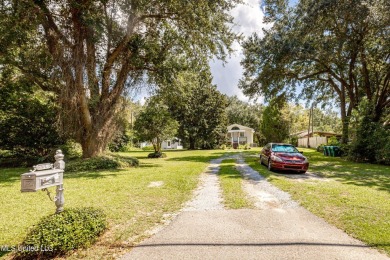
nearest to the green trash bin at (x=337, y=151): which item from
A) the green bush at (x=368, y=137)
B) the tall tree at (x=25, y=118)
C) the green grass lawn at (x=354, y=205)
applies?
the green bush at (x=368, y=137)

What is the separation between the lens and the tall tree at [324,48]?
546 inches

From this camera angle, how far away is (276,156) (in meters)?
11.8

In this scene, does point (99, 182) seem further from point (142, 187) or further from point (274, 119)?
point (274, 119)

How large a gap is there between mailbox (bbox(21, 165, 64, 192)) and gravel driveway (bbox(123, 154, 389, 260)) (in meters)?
1.67

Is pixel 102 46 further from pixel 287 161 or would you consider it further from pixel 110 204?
pixel 287 161

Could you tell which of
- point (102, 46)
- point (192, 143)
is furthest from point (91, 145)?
point (192, 143)

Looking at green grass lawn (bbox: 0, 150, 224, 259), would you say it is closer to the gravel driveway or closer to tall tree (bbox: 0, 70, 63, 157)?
the gravel driveway

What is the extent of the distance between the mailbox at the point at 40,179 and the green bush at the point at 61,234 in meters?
0.57

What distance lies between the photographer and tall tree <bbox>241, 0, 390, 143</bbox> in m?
13.9

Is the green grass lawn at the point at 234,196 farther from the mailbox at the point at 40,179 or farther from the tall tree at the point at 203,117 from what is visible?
the tall tree at the point at 203,117

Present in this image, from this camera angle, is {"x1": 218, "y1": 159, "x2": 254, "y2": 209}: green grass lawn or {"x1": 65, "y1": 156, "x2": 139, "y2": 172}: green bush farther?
{"x1": 65, "y1": 156, "x2": 139, "y2": 172}: green bush

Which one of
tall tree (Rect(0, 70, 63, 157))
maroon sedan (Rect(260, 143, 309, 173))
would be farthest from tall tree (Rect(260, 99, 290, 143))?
tall tree (Rect(0, 70, 63, 157))

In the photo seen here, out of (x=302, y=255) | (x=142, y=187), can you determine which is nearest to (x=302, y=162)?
(x=142, y=187)

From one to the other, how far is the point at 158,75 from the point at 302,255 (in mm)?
13144
